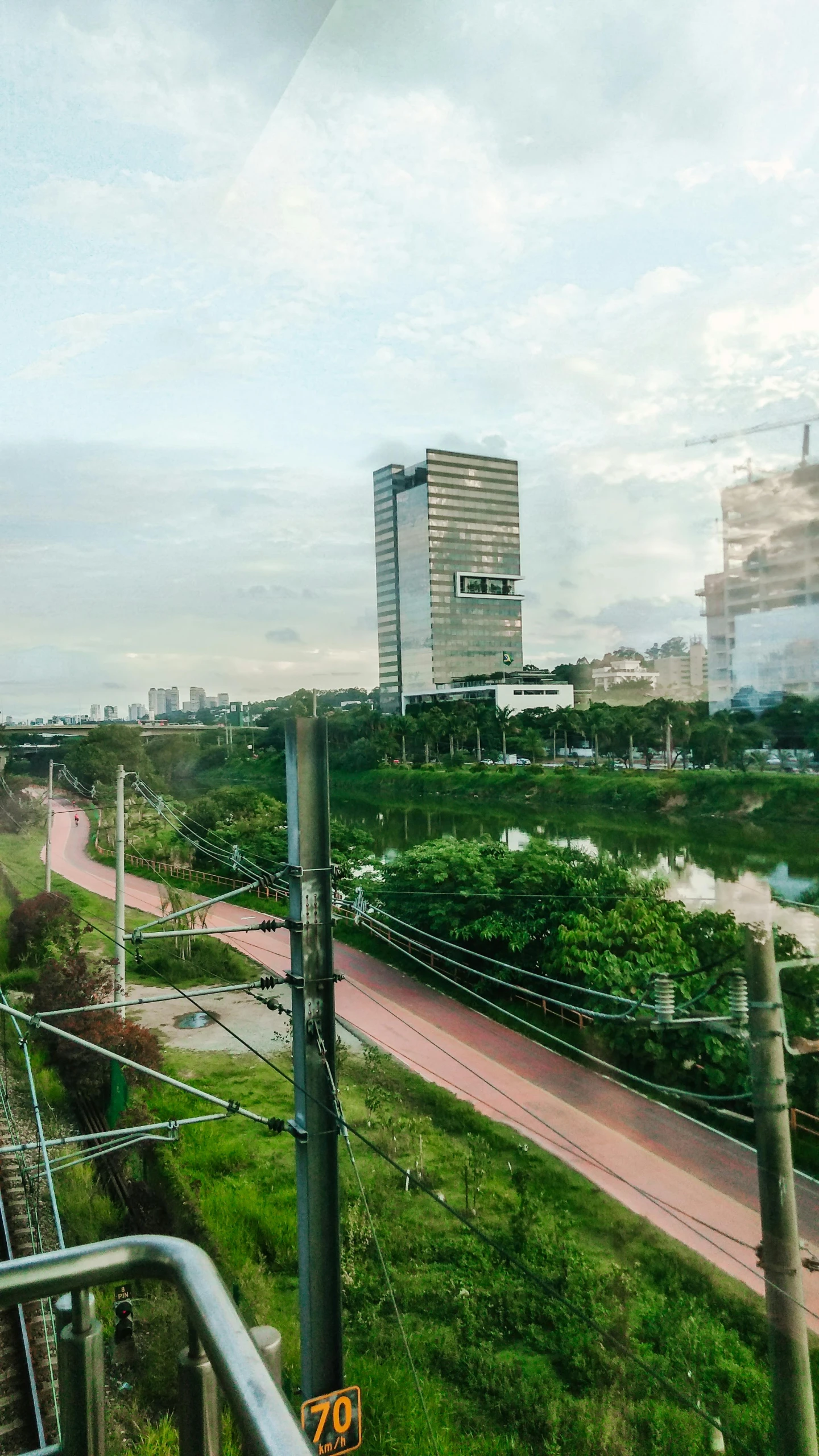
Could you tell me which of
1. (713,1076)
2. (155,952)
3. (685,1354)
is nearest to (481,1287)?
(685,1354)

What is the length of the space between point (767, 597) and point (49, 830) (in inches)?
242

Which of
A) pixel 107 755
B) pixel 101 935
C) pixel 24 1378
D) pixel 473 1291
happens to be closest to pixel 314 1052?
pixel 473 1291

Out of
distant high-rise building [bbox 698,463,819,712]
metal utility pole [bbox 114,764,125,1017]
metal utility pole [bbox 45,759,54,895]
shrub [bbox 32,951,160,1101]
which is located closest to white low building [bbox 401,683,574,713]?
distant high-rise building [bbox 698,463,819,712]

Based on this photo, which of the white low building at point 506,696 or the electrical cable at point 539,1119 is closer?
the electrical cable at point 539,1119

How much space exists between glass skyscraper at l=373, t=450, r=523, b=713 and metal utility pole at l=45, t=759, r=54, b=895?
320 centimetres

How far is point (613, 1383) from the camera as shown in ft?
11.4

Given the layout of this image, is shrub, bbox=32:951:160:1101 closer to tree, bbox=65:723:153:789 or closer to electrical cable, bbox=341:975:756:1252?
electrical cable, bbox=341:975:756:1252

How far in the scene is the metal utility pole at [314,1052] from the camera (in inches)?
81.7

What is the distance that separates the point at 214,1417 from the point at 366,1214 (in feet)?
13.9

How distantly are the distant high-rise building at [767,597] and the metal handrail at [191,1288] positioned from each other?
12.8 feet

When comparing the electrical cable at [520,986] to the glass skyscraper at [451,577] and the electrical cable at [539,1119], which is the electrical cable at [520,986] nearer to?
the electrical cable at [539,1119]

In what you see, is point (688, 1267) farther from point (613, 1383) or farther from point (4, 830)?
point (4, 830)

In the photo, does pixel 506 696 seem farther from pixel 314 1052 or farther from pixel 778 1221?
pixel 314 1052

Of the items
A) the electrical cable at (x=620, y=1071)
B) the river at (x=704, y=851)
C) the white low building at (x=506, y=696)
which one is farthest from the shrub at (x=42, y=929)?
the white low building at (x=506, y=696)
